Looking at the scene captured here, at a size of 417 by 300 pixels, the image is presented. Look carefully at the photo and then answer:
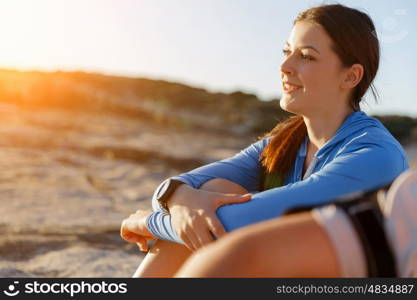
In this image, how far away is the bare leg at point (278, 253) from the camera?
1143 mm

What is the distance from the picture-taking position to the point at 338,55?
2.21 m

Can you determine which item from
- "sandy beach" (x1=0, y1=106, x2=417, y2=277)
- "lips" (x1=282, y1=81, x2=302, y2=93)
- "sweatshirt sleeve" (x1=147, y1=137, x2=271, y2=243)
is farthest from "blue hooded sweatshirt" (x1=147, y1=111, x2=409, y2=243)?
"sandy beach" (x1=0, y1=106, x2=417, y2=277)

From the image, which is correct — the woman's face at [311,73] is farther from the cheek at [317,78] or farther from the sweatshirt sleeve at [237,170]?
the sweatshirt sleeve at [237,170]

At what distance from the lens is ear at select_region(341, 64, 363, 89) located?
2.26 meters

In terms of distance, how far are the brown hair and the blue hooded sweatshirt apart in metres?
0.06

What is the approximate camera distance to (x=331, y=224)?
1.15 m

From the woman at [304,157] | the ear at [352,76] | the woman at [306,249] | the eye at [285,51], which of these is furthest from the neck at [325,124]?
the woman at [306,249]

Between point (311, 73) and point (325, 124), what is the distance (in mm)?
216

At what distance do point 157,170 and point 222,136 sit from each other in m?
5.38

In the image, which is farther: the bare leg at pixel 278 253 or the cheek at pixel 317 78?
the cheek at pixel 317 78

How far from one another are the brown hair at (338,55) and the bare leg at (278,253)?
3.77ft

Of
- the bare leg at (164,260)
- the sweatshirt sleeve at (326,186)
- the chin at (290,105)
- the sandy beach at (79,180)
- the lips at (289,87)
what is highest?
the lips at (289,87)

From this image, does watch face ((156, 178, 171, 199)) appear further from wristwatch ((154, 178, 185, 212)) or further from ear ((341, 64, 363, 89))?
ear ((341, 64, 363, 89))

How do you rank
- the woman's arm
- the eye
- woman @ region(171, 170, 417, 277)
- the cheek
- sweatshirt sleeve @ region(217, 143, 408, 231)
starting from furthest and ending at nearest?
the eye
the cheek
the woman's arm
sweatshirt sleeve @ region(217, 143, 408, 231)
woman @ region(171, 170, 417, 277)
